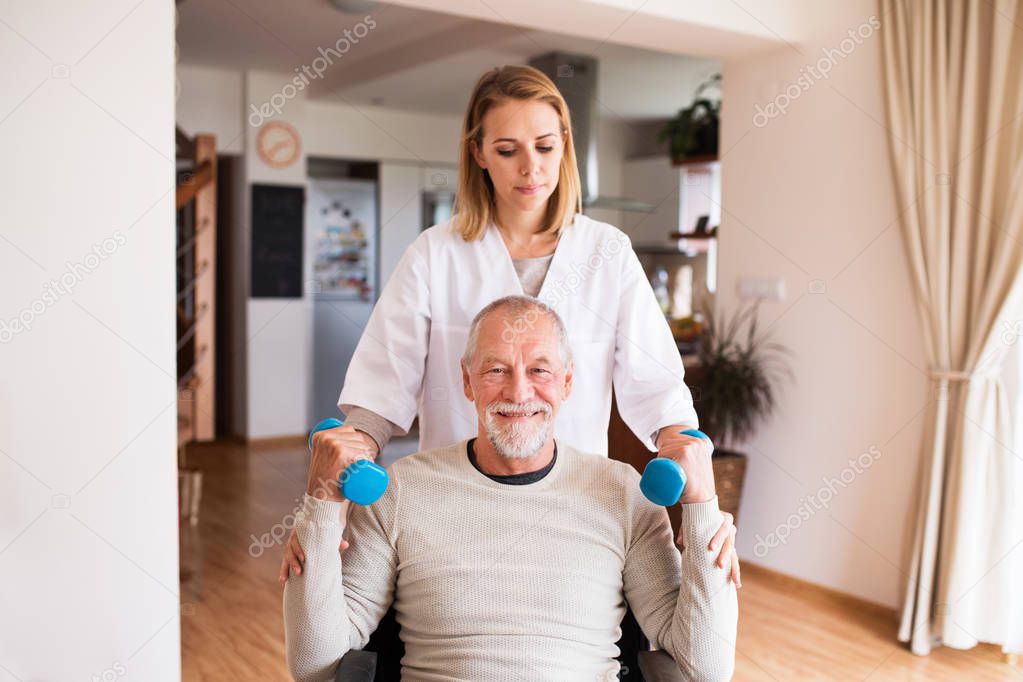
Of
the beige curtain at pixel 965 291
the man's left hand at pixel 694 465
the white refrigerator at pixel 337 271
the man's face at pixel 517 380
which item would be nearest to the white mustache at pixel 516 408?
the man's face at pixel 517 380

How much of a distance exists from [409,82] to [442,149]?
1269 mm

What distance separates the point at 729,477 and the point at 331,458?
2846 millimetres

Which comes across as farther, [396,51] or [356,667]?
[396,51]

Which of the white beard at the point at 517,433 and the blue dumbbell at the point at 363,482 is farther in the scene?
the white beard at the point at 517,433

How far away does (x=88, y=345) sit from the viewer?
2.54 metres

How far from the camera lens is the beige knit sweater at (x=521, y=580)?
1.67 m

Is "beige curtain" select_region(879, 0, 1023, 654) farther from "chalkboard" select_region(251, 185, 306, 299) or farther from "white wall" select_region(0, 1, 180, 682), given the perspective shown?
"chalkboard" select_region(251, 185, 306, 299)

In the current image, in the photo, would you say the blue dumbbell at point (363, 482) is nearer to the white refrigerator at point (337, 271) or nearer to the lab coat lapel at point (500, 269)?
the lab coat lapel at point (500, 269)

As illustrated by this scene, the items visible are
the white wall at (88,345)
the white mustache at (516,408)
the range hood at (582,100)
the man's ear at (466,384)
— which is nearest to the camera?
the white mustache at (516,408)

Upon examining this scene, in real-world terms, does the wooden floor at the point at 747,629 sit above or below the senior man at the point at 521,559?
below

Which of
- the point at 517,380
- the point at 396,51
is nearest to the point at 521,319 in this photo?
the point at 517,380

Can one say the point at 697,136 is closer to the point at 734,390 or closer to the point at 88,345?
the point at 734,390

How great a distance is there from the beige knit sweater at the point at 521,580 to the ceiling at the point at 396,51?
387 centimetres

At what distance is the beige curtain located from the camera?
3266mm
